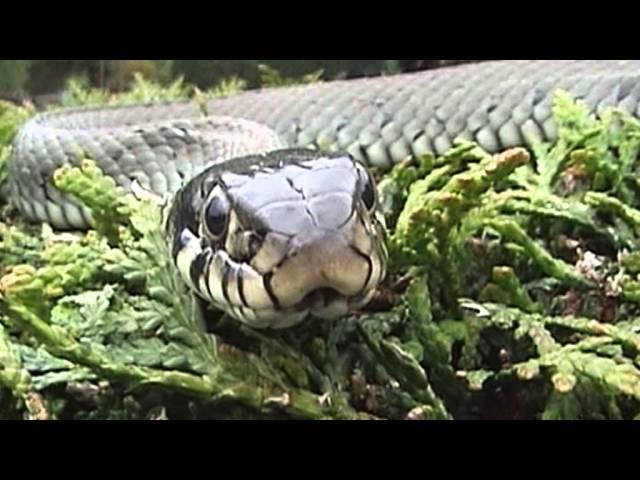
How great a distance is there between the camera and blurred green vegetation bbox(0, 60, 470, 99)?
19.7ft

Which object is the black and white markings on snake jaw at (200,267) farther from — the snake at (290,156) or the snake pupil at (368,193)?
the snake pupil at (368,193)

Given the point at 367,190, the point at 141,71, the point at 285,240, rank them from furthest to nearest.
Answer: the point at 141,71 < the point at 367,190 < the point at 285,240

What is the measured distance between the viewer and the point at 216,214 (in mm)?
1645

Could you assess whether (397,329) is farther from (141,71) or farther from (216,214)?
(141,71)

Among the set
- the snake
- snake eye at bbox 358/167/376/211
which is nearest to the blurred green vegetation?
the snake

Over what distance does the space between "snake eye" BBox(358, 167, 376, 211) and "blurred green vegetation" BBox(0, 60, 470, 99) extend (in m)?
4.09

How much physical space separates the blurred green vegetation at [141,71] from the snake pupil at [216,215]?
13.4ft

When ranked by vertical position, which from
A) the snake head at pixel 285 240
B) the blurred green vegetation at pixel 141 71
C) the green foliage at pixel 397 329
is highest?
the blurred green vegetation at pixel 141 71

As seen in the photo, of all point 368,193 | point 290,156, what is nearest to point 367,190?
point 368,193

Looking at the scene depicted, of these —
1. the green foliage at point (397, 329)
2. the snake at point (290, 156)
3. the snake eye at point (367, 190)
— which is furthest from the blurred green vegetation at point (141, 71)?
the snake eye at point (367, 190)

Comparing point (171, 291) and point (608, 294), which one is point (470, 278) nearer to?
point (608, 294)

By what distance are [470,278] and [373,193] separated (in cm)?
22

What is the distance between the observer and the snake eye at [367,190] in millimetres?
1590
